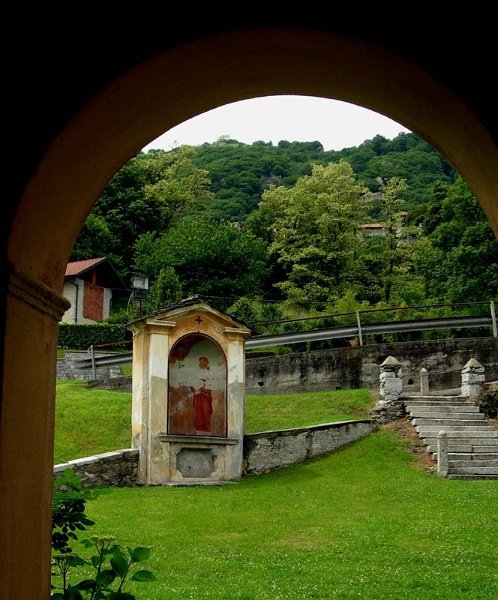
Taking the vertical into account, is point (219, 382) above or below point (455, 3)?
below

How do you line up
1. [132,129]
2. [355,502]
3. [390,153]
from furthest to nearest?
[390,153], [355,502], [132,129]

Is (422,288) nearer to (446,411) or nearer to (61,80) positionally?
(446,411)

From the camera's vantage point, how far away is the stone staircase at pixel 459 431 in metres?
19.7

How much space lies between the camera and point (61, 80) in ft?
13.2

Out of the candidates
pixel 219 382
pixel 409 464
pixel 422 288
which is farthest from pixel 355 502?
pixel 422 288

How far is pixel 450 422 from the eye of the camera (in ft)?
74.6

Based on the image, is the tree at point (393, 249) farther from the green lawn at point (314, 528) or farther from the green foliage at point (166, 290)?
the green lawn at point (314, 528)

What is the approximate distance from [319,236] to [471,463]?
95.3 feet

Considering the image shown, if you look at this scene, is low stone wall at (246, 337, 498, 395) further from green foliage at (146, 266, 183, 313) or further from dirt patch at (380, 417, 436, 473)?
green foliage at (146, 266, 183, 313)

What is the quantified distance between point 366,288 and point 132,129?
42.0 m

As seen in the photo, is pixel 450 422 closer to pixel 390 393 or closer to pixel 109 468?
pixel 390 393

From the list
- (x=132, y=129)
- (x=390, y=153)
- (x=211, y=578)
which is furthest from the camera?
(x=390, y=153)

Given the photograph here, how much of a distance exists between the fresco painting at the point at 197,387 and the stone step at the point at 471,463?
5.77 meters

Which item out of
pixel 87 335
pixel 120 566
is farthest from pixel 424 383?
pixel 120 566
